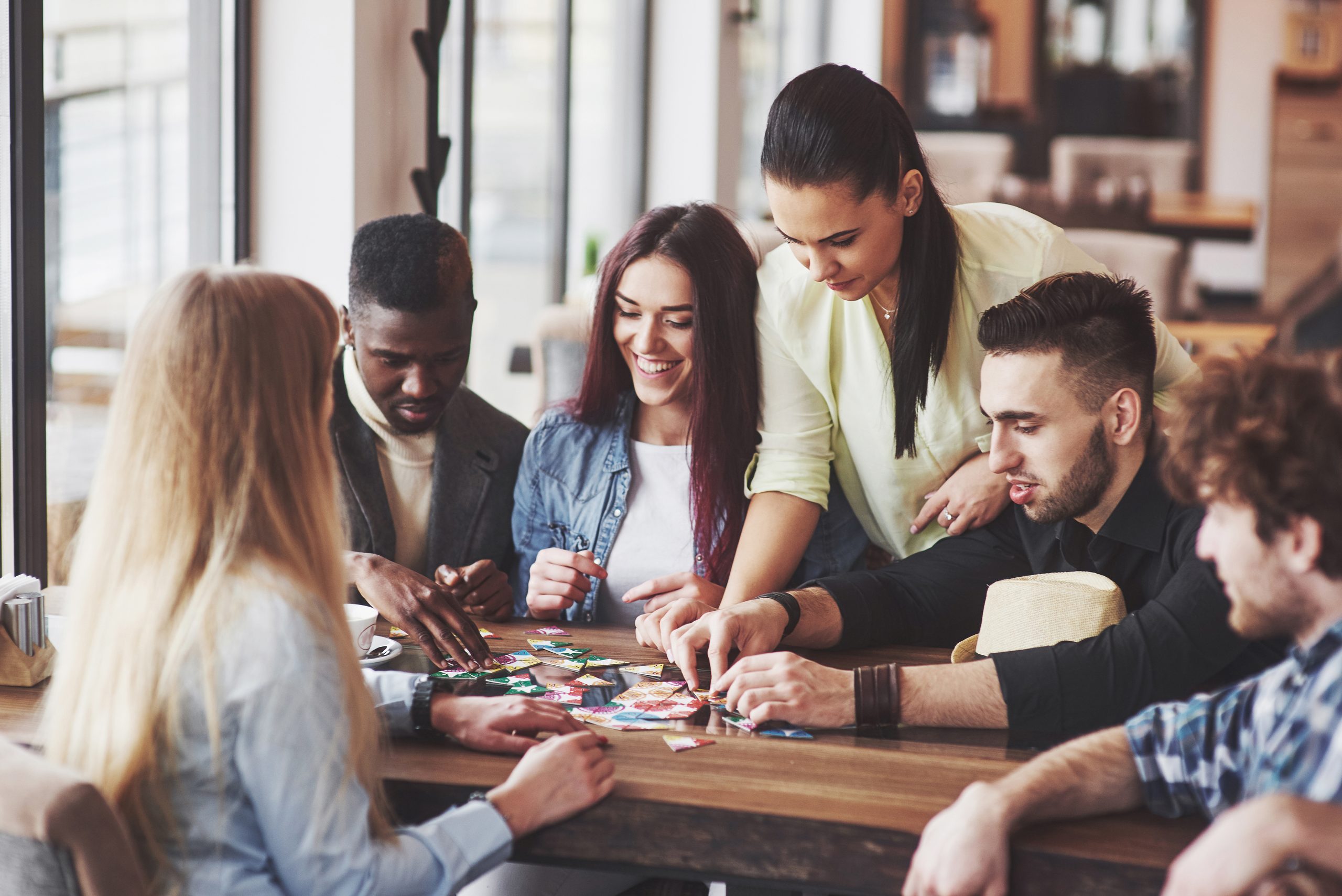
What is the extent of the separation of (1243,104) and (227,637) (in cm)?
1171

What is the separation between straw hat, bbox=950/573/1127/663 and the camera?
1.73 meters

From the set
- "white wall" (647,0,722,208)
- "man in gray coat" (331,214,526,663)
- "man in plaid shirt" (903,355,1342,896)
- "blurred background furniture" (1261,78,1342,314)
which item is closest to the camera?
"man in plaid shirt" (903,355,1342,896)

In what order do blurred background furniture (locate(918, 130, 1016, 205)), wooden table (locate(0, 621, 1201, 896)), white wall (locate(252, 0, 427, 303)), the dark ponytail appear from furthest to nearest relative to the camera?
blurred background furniture (locate(918, 130, 1016, 205))
white wall (locate(252, 0, 427, 303))
the dark ponytail
wooden table (locate(0, 621, 1201, 896))

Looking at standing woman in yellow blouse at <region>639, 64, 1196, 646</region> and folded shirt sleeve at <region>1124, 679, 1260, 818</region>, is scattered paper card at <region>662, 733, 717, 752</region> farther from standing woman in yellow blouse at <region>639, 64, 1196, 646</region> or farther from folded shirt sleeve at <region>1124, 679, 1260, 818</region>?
folded shirt sleeve at <region>1124, 679, 1260, 818</region>

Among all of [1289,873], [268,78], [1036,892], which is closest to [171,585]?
[1036,892]

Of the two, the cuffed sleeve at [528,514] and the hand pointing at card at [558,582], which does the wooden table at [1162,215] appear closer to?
the cuffed sleeve at [528,514]

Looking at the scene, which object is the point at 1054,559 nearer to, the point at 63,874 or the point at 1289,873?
the point at 1289,873

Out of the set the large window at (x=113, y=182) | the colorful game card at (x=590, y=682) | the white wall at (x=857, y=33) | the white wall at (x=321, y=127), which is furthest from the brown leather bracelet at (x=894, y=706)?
the white wall at (x=857, y=33)

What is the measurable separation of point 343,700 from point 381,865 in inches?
6.9

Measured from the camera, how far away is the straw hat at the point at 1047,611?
5.66 feet

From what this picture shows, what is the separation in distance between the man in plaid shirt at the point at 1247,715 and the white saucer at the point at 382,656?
864 mm

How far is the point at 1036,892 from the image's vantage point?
1.33m

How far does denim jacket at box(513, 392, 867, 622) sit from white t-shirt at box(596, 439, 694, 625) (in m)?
0.02

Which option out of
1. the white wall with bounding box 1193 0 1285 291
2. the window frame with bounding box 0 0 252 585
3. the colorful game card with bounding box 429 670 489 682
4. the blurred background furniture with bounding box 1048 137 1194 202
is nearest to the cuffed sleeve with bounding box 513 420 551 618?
the colorful game card with bounding box 429 670 489 682
